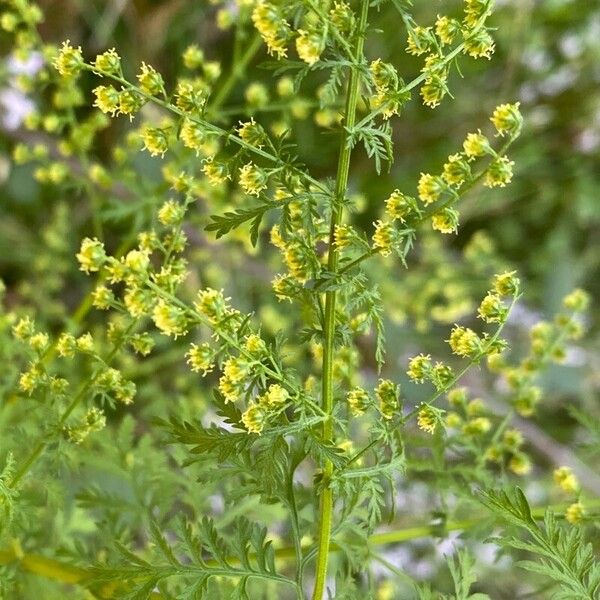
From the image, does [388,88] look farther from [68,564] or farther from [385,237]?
[68,564]

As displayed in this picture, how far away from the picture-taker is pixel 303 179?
2.21 feet

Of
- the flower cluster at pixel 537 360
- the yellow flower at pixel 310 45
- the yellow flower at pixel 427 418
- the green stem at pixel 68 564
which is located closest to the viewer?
the yellow flower at pixel 310 45

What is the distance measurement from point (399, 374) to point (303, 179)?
4.61 ft

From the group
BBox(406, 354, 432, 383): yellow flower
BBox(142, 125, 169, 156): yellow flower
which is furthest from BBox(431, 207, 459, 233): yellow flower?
BBox(142, 125, 169, 156): yellow flower

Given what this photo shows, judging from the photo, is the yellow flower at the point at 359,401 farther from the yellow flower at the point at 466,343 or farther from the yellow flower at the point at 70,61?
the yellow flower at the point at 70,61

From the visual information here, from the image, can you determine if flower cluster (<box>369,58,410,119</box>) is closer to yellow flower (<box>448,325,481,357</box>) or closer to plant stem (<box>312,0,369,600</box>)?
plant stem (<box>312,0,369,600</box>)

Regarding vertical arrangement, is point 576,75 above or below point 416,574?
above

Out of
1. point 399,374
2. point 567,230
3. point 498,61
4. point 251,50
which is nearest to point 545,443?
point 399,374

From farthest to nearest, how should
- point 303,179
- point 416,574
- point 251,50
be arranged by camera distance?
point 416,574, point 251,50, point 303,179

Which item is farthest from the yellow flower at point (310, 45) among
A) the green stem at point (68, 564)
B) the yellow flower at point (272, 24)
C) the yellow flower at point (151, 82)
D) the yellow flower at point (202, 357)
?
the green stem at point (68, 564)

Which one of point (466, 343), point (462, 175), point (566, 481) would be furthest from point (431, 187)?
point (566, 481)

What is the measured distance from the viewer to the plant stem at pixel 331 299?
2.15ft

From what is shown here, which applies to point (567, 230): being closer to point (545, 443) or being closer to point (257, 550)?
point (545, 443)

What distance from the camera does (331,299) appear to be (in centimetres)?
69
